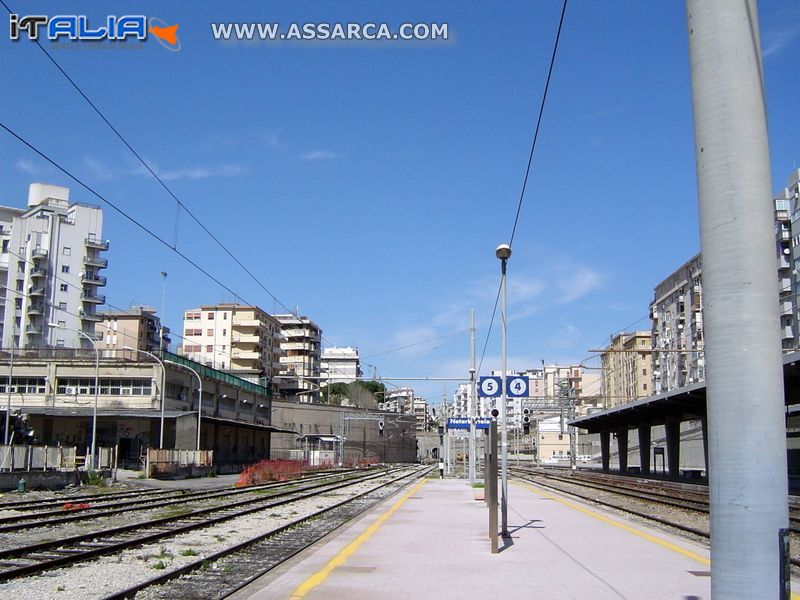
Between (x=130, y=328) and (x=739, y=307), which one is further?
(x=130, y=328)

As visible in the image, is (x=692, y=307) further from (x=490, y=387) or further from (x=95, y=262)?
(x=490, y=387)

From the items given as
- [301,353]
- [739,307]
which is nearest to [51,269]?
[301,353]

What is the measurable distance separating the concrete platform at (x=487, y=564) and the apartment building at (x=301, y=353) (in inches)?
3939

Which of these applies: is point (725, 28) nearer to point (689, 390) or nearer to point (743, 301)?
point (743, 301)

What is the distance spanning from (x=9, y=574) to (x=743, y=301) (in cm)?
989

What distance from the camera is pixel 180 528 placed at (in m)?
16.2

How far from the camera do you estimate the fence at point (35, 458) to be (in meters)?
32.1

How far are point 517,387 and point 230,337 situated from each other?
91.7 metres

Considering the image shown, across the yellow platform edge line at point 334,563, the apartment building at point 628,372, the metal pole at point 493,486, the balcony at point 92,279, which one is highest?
the balcony at point 92,279

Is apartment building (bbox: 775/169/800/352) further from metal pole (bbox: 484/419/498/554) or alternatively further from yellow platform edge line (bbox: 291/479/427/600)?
metal pole (bbox: 484/419/498/554)

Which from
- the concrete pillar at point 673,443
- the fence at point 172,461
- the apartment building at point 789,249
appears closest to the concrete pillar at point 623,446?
the concrete pillar at point 673,443

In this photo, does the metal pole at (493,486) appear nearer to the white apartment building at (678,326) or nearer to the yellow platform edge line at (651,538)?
the yellow platform edge line at (651,538)

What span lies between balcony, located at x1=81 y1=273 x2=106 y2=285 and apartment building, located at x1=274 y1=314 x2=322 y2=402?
32.3 m

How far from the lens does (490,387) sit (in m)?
17.3
